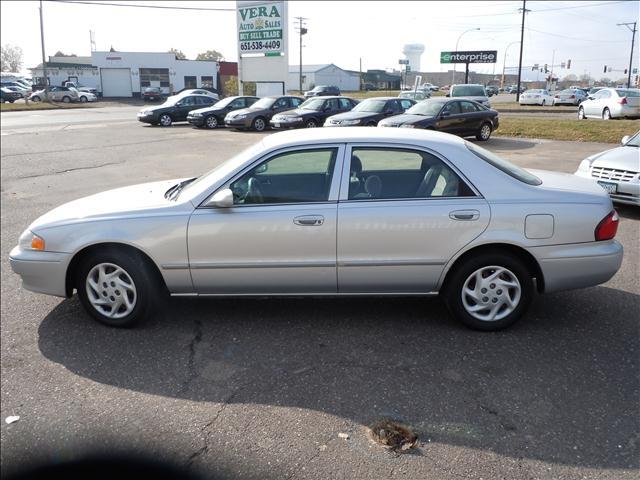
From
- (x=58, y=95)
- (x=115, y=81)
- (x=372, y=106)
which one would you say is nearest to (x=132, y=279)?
(x=372, y=106)

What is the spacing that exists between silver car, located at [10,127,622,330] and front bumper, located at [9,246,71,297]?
10 millimetres

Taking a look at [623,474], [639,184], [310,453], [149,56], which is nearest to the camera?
[623,474]

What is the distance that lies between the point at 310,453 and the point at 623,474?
150 cm

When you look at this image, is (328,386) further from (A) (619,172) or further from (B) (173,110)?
(B) (173,110)

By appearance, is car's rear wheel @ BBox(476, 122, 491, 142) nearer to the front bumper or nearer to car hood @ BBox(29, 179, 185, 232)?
car hood @ BBox(29, 179, 185, 232)

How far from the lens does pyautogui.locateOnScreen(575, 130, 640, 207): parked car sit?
287 inches

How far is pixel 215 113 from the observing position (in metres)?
24.2

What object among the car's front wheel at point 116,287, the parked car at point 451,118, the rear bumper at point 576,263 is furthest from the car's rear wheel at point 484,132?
the car's front wheel at point 116,287

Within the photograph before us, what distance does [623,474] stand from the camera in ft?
8.31

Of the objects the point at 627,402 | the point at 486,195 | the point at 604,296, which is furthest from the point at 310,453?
the point at 604,296

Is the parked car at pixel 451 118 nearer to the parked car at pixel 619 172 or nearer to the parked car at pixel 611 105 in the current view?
the parked car at pixel 611 105

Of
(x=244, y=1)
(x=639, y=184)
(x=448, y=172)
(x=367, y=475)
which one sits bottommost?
(x=367, y=475)

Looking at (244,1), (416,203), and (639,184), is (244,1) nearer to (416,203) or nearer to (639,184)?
(639,184)

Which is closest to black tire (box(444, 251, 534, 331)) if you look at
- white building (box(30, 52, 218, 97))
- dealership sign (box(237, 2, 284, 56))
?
dealership sign (box(237, 2, 284, 56))
